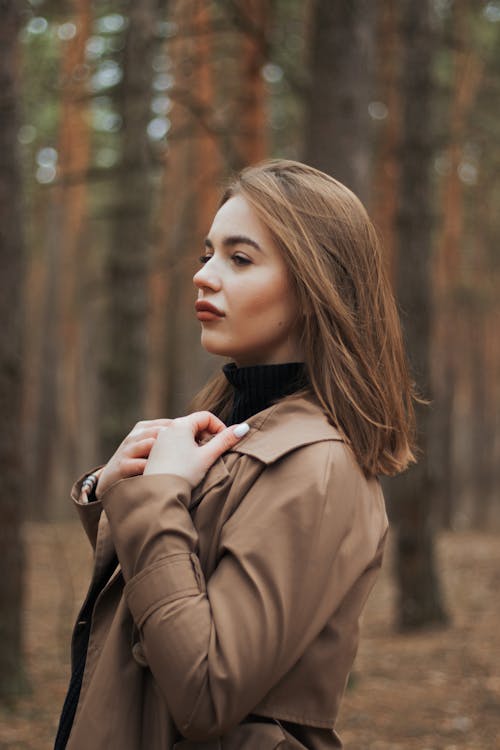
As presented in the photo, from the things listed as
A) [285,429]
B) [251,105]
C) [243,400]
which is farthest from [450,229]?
[285,429]

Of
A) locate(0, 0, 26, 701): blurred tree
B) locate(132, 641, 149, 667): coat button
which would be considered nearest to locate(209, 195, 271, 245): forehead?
locate(132, 641, 149, 667): coat button

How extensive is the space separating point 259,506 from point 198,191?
16627 mm

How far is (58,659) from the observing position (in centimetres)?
790

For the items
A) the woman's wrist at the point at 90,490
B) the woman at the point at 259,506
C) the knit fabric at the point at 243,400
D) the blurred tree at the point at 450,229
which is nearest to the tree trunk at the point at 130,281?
the woman's wrist at the point at 90,490

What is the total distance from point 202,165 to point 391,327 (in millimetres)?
16271

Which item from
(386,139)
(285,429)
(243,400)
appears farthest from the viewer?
(386,139)

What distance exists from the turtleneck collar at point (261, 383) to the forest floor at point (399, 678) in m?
3.73

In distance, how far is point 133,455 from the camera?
217 cm

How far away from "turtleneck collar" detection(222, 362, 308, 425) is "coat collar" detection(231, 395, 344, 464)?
2.5 inches

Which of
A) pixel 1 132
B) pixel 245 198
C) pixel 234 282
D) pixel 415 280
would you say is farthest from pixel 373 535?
pixel 415 280

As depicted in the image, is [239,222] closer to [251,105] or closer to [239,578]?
[239,578]

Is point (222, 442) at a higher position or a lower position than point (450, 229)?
higher

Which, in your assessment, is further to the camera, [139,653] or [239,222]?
[239,222]

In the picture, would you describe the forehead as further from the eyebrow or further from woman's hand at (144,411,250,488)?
woman's hand at (144,411,250,488)
